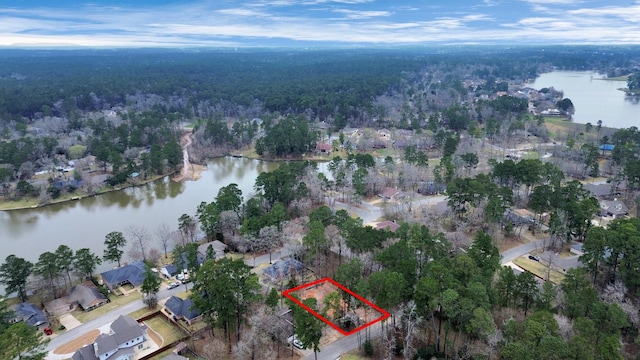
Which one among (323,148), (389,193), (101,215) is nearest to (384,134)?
(323,148)

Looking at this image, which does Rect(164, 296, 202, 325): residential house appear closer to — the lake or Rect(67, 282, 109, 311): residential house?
Rect(67, 282, 109, 311): residential house

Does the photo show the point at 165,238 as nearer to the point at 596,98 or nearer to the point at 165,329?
the point at 165,329

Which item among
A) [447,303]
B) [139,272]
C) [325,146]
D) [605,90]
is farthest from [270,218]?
[605,90]

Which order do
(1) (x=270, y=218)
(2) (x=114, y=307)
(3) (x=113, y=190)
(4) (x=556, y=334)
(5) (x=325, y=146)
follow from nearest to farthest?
1. (4) (x=556, y=334)
2. (2) (x=114, y=307)
3. (1) (x=270, y=218)
4. (3) (x=113, y=190)
5. (5) (x=325, y=146)

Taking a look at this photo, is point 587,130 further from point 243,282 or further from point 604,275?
point 243,282

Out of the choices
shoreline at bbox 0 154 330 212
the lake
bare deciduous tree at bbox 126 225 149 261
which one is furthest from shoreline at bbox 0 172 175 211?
the lake
